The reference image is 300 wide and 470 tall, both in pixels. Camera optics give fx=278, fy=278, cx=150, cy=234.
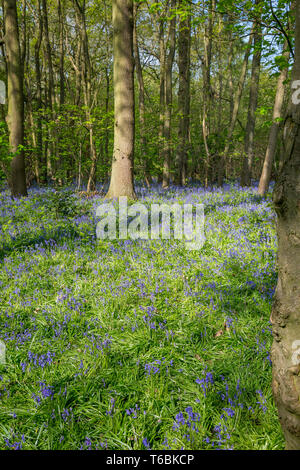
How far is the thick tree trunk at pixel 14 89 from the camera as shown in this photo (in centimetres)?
1015

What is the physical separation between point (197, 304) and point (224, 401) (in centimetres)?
145

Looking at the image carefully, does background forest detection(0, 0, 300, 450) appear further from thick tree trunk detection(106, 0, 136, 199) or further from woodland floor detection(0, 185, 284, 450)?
thick tree trunk detection(106, 0, 136, 199)

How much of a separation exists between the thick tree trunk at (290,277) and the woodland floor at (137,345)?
1.60 ft

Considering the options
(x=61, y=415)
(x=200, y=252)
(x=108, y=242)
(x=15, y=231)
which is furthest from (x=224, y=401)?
(x=15, y=231)

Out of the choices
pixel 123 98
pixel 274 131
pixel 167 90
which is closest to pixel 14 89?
pixel 123 98

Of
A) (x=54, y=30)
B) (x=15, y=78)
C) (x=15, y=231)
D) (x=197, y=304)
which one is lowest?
(x=197, y=304)

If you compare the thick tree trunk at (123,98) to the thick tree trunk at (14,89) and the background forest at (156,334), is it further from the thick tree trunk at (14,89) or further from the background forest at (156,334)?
the thick tree trunk at (14,89)

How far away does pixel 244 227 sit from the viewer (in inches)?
271

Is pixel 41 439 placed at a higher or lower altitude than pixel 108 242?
lower

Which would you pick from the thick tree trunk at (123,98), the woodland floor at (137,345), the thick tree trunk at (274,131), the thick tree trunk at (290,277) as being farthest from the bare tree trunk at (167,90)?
the thick tree trunk at (290,277)

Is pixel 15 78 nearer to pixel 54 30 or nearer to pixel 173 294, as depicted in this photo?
pixel 173 294

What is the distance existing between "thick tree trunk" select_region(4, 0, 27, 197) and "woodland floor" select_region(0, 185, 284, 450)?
247 inches

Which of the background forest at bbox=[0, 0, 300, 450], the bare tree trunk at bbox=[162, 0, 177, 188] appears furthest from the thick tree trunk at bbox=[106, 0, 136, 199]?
the bare tree trunk at bbox=[162, 0, 177, 188]

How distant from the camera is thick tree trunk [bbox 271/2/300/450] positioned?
1.64 m
